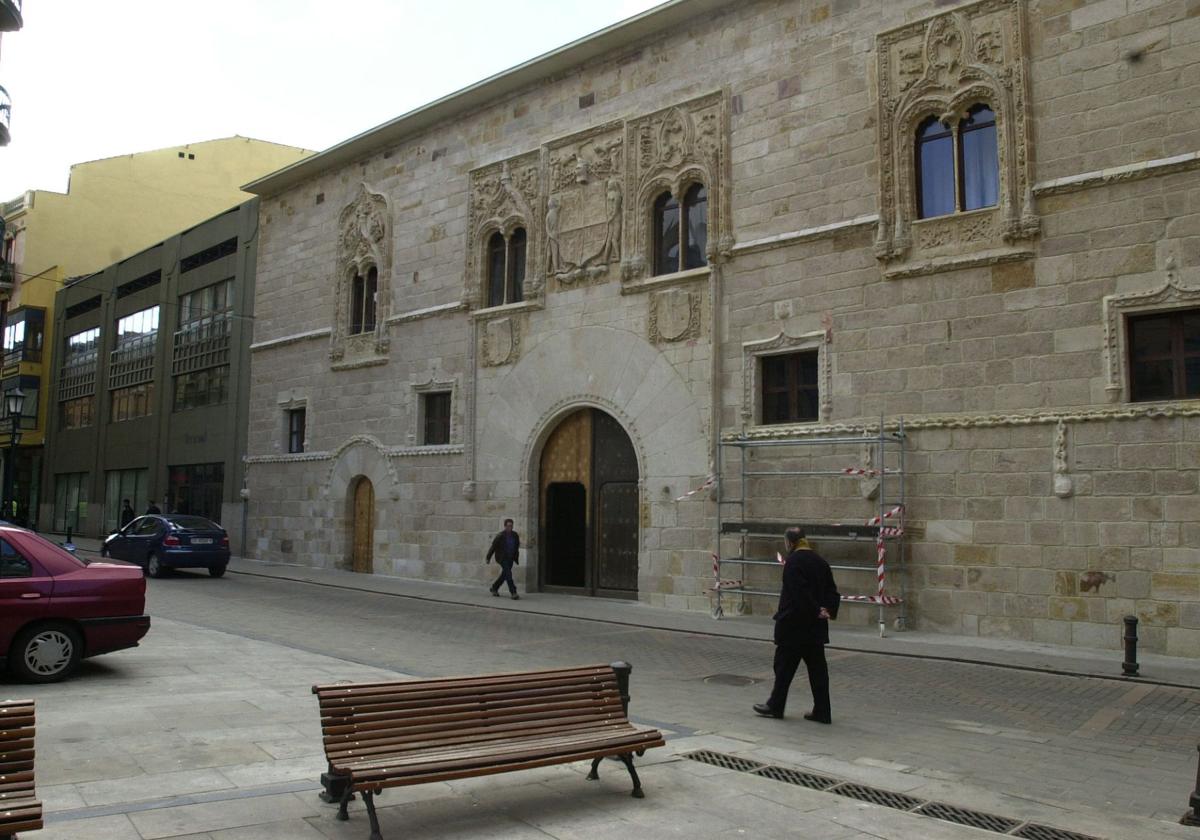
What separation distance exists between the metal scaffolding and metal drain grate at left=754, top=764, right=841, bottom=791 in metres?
7.93

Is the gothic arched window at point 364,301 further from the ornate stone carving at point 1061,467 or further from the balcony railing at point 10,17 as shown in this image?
the ornate stone carving at point 1061,467

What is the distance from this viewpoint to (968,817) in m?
5.62

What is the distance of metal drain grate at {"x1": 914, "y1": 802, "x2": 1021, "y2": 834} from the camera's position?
17.9 ft

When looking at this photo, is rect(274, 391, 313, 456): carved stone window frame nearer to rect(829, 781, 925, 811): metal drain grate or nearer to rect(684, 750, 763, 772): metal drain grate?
rect(684, 750, 763, 772): metal drain grate

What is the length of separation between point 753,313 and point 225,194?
34.5 metres

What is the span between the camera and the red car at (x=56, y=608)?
9.03m

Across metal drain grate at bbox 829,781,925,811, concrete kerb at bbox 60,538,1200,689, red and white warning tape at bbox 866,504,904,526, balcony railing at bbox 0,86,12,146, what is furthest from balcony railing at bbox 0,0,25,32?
metal drain grate at bbox 829,781,925,811

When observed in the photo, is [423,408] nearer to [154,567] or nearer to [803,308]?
[154,567]

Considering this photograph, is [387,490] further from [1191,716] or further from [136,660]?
[1191,716]

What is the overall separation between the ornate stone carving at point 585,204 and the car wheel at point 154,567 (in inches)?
431

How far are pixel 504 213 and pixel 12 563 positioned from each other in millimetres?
13822

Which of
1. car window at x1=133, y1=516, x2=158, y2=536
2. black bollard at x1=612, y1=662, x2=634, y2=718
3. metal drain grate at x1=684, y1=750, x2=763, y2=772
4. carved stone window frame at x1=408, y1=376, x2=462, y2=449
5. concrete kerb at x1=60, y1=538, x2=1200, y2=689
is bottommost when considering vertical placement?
concrete kerb at x1=60, y1=538, x2=1200, y2=689

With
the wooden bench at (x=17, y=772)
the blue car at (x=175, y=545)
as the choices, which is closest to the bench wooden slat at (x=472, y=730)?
the wooden bench at (x=17, y=772)

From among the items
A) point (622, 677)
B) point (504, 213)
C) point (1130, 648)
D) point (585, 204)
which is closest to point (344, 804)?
point (622, 677)
